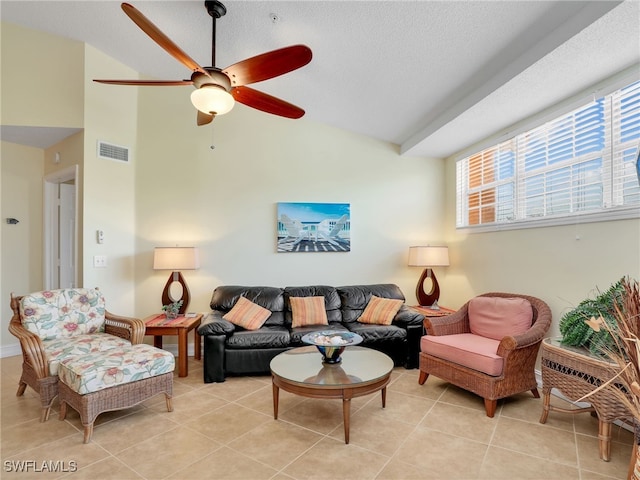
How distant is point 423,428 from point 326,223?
272 cm

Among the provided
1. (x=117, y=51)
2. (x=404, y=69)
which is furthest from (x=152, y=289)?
(x=404, y=69)

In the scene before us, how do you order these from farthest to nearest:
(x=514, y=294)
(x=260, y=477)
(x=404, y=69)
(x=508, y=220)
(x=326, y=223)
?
1. (x=326, y=223)
2. (x=508, y=220)
3. (x=514, y=294)
4. (x=404, y=69)
5. (x=260, y=477)

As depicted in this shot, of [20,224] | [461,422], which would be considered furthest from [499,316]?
[20,224]

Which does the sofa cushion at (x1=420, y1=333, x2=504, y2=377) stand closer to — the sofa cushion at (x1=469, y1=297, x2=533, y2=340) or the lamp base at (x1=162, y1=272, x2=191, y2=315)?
the sofa cushion at (x1=469, y1=297, x2=533, y2=340)

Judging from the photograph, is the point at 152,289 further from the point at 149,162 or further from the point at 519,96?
the point at 519,96

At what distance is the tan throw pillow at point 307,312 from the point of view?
3.88 m

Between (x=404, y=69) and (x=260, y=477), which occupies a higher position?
(x=404, y=69)

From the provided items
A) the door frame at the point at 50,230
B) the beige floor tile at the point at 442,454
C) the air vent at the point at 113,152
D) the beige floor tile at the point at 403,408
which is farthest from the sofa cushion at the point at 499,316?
the door frame at the point at 50,230

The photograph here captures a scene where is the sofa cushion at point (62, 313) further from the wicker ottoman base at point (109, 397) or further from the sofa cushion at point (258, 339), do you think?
the sofa cushion at point (258, 339)

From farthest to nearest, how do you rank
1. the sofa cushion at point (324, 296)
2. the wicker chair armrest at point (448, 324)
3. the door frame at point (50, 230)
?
the door frame at point (50, 230)
the sofa cushion at point (324, 296)
the wicker chair armrest at point (448, 324)

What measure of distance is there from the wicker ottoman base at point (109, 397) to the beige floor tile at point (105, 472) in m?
0.34

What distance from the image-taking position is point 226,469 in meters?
2.00

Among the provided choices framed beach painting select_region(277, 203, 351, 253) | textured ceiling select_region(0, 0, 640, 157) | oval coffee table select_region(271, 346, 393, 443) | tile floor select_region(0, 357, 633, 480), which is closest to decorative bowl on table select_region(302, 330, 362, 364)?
oval coffee table select_region(271, 346, 393, 443)

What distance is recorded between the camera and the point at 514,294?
134 inches
